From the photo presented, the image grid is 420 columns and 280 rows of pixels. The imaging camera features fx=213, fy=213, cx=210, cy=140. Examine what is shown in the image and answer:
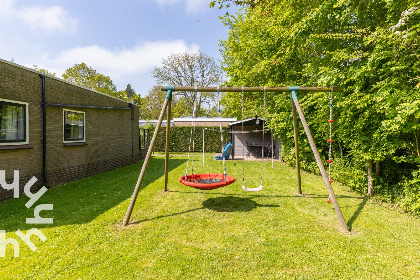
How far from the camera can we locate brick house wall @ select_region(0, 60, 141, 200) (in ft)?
18.6

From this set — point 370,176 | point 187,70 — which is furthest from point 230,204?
point 187,70

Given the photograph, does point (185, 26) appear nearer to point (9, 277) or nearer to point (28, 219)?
point (28, 219)

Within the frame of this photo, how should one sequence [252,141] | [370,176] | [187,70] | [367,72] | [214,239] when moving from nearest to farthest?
[214,239] → [367,72] → [370,176] → [252,141] → [187,70]

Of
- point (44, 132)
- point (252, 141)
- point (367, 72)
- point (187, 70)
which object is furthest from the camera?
point (187, 70)

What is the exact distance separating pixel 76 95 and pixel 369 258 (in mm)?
9588

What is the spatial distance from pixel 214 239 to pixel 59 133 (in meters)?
6.63

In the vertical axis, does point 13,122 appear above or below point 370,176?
above

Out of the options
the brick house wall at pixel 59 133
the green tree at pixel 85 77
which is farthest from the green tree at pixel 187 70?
the brick house wall at pixel 59 133

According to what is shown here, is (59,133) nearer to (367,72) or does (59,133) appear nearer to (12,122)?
(12,122)

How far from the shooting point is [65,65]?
28031 mm

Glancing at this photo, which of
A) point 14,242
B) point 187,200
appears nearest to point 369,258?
point 187,200

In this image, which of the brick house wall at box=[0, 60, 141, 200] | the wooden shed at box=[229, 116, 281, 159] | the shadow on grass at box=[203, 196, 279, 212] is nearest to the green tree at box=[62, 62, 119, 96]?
the brick house wall at box=[0, 60, 141, 200]

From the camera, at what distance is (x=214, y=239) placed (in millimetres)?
3721

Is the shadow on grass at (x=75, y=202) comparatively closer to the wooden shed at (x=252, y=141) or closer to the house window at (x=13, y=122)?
the house window at (x=13, y=122)
